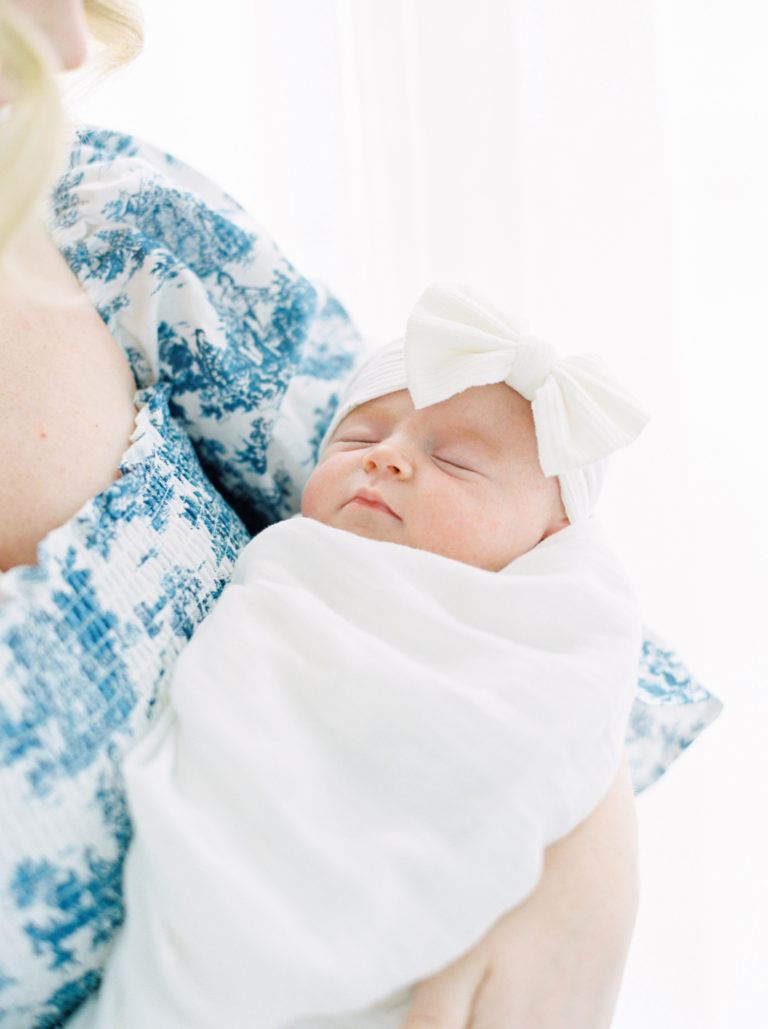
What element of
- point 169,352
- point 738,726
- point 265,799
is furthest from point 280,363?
point 738,726

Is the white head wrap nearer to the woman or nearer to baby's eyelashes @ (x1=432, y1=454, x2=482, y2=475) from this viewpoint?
baby's eyelashes @ (x1=432, y1=454, x2=482, y2=475)

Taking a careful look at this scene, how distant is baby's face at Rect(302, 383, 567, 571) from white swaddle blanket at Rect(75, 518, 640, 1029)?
11cm

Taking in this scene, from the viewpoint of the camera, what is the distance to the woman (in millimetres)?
570

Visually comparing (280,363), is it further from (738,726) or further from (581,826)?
(738,726)

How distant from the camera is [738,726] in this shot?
3.80ft

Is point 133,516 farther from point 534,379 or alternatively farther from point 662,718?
point 662,718

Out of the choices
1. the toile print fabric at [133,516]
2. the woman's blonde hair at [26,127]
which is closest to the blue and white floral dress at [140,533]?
the toile print fabric at [133,516]

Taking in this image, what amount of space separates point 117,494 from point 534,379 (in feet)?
1.41

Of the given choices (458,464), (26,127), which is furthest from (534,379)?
(26,127)

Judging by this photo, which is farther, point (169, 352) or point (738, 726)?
point (738, 726)

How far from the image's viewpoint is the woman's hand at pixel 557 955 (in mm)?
577

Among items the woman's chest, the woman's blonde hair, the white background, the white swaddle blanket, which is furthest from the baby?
the white background

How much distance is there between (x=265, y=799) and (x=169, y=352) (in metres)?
0.51

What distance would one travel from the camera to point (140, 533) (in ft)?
2.30
